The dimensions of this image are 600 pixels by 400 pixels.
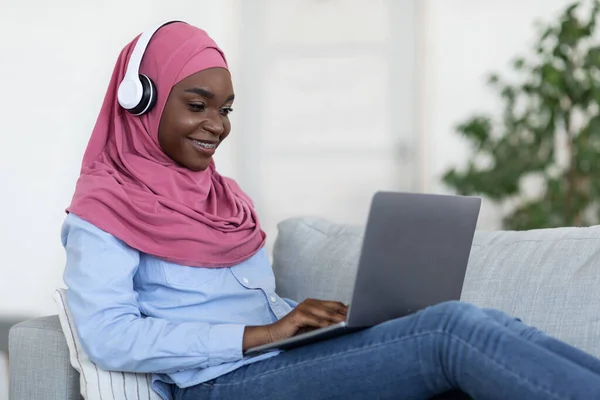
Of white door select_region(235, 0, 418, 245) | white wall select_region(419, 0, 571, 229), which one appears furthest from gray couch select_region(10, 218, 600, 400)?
white door select_region(235, 0, 418, 245)

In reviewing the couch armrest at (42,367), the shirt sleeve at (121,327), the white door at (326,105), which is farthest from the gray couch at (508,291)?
the white door at (326,105)

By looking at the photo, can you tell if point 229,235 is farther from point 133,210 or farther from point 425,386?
point 425,386

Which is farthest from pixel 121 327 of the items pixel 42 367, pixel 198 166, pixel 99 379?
pixel 198 166

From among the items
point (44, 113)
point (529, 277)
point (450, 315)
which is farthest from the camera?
point (44, 113)

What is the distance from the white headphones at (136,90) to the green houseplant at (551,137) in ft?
6.02

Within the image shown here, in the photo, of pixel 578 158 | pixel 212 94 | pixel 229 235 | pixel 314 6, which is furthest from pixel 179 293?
pixel 314 6

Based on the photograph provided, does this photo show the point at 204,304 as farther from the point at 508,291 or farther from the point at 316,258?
the point at 508,291

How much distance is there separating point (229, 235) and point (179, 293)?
18 centimetres

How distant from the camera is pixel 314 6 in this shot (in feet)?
14.1

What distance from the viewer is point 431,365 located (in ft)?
3.98

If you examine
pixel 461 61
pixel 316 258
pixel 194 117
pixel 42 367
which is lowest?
pixel 42 367

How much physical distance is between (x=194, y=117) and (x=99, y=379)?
53cm

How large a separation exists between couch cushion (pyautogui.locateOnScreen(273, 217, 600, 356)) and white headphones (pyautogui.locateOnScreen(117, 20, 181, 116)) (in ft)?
1.93

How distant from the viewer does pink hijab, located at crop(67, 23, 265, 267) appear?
1451 millimetres
